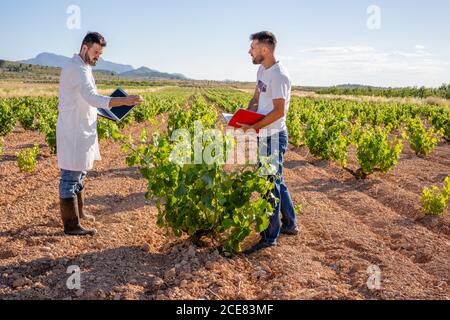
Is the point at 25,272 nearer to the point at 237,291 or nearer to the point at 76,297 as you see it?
the point at 76,297

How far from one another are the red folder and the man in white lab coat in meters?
0.90

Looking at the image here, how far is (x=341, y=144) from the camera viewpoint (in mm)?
8305

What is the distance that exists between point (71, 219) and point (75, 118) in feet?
3.28

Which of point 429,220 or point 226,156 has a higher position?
point 226,156

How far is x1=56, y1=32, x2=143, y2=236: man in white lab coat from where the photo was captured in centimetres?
404

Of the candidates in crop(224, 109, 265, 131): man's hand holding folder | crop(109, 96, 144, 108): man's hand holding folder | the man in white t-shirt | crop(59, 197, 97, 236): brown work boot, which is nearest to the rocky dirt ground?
crop(59, 197, 97, 236): brown work boot

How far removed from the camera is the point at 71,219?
434 cm

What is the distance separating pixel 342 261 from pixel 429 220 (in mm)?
2059

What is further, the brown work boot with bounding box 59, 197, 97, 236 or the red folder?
the brown work boot with bounding box 59, 197, 97, 236

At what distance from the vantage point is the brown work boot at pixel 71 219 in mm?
4289

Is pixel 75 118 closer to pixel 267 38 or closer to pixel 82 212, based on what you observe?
pixel 82 212

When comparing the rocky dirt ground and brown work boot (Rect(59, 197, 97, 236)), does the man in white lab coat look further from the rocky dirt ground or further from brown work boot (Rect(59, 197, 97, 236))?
the rocky dirt ground

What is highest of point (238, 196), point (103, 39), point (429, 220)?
point (103, 39)
